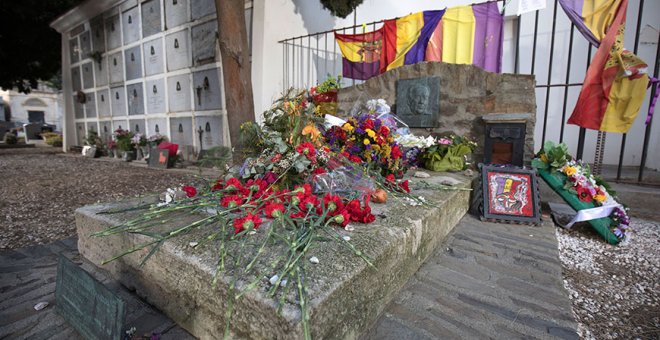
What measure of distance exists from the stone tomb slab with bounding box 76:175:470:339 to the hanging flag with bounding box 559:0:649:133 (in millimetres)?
2989

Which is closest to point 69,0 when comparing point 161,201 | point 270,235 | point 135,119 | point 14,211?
point 135,119

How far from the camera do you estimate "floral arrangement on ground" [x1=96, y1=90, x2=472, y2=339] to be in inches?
40.2

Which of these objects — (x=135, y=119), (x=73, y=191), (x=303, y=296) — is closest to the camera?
(x=303, y=296)

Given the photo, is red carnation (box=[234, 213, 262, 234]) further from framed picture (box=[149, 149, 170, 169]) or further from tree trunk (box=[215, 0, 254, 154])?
framed picture (box=[149, 149, 170, 169])

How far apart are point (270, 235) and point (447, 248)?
1336 millimetres

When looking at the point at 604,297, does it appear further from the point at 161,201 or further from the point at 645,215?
the point at 161,201

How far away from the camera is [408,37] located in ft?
15.7

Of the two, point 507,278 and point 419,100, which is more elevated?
point 419,100

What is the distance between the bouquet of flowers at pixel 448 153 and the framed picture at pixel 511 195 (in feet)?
1.93

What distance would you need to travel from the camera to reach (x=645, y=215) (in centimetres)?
292

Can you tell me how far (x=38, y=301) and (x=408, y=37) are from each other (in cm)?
503

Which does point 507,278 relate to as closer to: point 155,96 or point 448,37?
point 448,37

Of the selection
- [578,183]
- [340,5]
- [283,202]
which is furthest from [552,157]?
[340,5]

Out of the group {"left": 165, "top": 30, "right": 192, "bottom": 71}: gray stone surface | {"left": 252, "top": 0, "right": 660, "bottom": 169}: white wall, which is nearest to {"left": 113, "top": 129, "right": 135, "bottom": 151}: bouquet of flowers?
{"left": 165, "top": 30, "right": 192, "bottom": 71}: gray stone surface
